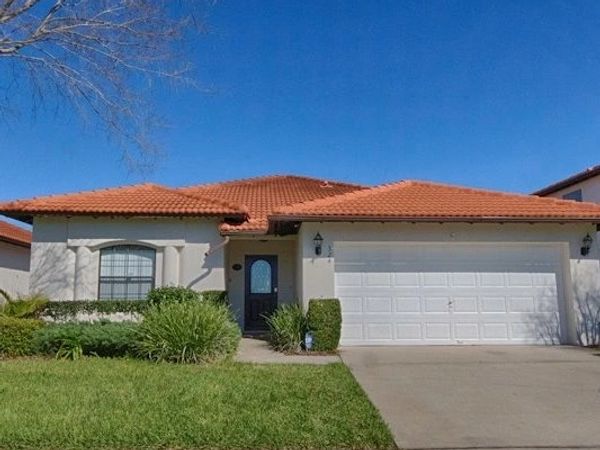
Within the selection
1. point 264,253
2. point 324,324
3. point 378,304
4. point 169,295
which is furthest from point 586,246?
point 169,295

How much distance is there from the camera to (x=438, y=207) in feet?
44.0

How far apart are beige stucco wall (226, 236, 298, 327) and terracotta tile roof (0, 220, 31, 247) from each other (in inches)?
429

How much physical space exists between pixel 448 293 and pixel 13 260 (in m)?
19.4

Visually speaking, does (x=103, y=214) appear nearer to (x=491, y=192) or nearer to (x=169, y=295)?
(x=169, y=295)

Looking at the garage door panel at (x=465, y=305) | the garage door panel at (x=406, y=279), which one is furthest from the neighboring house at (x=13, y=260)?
the garage door panel at (x=465, y=305)

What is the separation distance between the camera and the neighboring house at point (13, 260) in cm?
2164

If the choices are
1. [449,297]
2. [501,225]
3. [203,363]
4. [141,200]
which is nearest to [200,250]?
[141,200]

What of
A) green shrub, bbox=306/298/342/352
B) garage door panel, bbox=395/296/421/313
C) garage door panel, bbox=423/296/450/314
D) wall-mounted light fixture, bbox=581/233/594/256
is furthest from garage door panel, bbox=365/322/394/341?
wall-mounted light fixture, bbox=581/233/594/256

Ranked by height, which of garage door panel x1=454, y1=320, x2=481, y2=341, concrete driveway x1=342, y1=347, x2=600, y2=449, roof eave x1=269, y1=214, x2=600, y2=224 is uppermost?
roof eave x1=269, y1=214, x2=600, y2=224

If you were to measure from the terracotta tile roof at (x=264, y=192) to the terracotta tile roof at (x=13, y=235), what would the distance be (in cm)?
784

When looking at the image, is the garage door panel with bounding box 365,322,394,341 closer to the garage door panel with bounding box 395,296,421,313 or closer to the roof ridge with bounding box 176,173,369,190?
the garage door panel with bounding box 395,296,421,313

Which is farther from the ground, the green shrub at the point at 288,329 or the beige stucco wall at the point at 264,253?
Result: the beige stucco wall at the point at 264,253

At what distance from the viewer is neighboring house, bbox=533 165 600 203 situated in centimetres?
1967

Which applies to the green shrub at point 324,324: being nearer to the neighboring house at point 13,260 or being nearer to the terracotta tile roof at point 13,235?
the neighboring house at point 13,260
